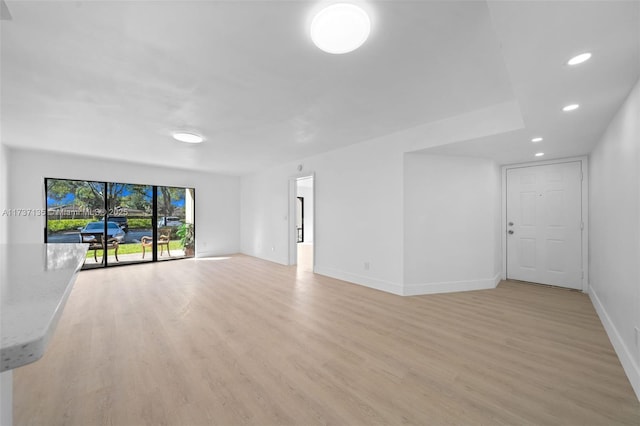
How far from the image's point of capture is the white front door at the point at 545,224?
418 cm

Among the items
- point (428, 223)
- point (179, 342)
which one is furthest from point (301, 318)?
point (428, 223)

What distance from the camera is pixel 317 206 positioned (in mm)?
5355

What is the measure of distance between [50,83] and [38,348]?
129 inches

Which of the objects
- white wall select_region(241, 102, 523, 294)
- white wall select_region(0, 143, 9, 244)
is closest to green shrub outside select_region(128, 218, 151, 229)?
white wall select_region(0, 143, 9, 244)

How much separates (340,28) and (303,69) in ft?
2.03

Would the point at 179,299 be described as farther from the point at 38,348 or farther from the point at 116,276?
the point at 38,348

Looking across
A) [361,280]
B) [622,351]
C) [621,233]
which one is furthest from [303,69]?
[622,351]

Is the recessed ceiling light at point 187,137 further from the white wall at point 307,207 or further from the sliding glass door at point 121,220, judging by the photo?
the white wall at point 307,207

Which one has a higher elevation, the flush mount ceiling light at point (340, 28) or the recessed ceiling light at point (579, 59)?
the flush mount ceiling light at point (340, 28)

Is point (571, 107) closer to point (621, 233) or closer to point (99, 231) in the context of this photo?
point (621, 233)

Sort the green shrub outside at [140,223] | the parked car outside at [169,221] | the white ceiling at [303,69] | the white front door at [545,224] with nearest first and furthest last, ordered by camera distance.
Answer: the white ceiling at [303,69] → the white front door at [545,224] → the green shrub outside at [140,223] → the parked car outside at [169,221]

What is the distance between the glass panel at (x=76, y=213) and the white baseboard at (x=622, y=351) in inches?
311

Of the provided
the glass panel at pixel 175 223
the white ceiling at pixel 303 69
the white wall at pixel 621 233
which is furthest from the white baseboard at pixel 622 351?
the glass panel at pixel 175 223

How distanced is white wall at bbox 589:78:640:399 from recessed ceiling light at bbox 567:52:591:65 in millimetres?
629
